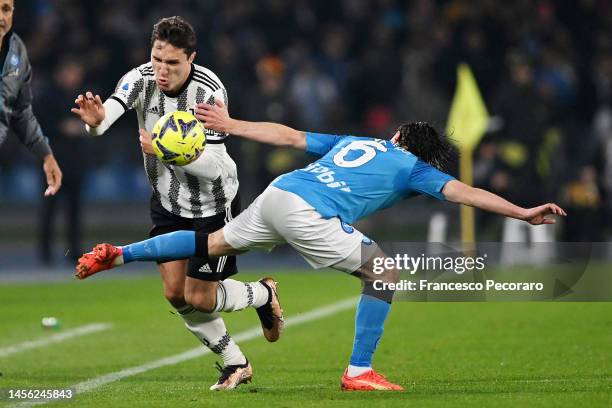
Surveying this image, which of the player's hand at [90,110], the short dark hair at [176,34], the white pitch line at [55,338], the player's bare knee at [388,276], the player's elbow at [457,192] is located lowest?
the white pitch line at [55,338]

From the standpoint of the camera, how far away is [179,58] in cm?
828

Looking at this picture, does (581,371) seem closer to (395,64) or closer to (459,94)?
(459,94)

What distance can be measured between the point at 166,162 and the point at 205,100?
66 centimetres

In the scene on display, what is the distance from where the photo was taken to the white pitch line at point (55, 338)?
10.8 meters

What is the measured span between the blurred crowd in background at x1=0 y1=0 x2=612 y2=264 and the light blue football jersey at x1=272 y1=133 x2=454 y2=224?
916cm

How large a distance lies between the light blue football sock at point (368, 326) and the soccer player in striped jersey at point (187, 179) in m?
1.02

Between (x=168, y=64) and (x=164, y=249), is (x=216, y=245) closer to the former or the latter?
(x=164, y=249)

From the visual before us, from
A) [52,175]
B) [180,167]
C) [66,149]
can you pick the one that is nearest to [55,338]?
[52,175]

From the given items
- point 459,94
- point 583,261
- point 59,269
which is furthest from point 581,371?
point 59,269

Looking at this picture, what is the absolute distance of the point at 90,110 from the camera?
808 cm

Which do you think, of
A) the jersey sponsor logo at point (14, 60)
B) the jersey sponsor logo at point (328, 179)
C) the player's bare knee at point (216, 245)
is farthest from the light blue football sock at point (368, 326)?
the jersey sponsor logo at point (14, 60)

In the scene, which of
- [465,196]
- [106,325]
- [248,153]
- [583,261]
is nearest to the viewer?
[465,196]

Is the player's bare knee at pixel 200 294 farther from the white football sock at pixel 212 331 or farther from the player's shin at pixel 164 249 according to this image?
the player's shin at pixel 164 249

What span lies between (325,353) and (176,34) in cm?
314
